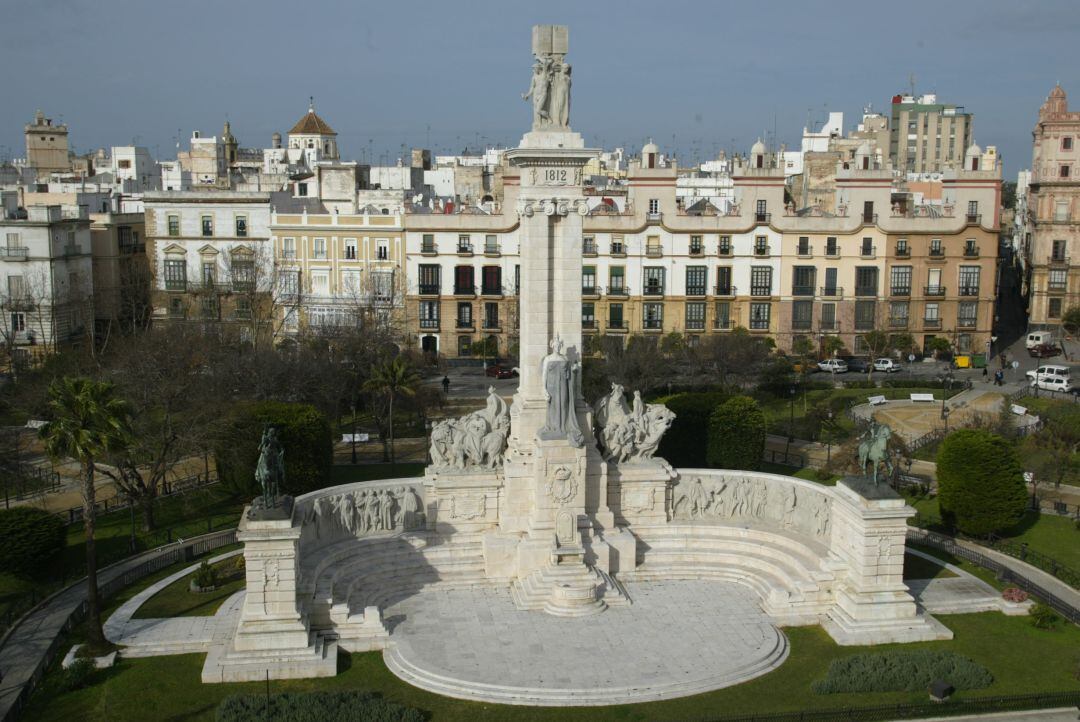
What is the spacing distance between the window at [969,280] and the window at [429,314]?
29.4 meters

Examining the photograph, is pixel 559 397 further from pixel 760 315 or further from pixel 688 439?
pixel 760 315

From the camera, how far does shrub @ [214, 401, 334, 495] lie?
34906 millimetres

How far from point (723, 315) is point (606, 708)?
43.2m

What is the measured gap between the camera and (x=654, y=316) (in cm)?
6350

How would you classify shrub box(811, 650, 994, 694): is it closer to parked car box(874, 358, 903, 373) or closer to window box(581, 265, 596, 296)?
parked car box(874, 358, 903, 373)

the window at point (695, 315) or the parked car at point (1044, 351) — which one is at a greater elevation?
the window at point (695, 315)

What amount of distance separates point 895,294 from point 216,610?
155 feet

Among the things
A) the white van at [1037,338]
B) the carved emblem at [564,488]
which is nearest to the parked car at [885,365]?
the white van at [1037,338]

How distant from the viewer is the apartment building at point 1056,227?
71.1m

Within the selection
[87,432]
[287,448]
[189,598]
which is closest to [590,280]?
[287,448]

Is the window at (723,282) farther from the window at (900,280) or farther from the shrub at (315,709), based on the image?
the shrub at (315,709)

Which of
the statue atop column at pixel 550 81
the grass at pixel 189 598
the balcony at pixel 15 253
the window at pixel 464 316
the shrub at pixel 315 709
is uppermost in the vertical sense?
the statue atop column at pixel 550 81

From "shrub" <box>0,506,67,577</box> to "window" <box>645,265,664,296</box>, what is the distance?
129ft

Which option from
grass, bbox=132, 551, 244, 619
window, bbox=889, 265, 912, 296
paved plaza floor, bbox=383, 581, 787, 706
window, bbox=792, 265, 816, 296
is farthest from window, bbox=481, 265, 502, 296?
paved plaza floor, bbox=383, 581, 787, 706
